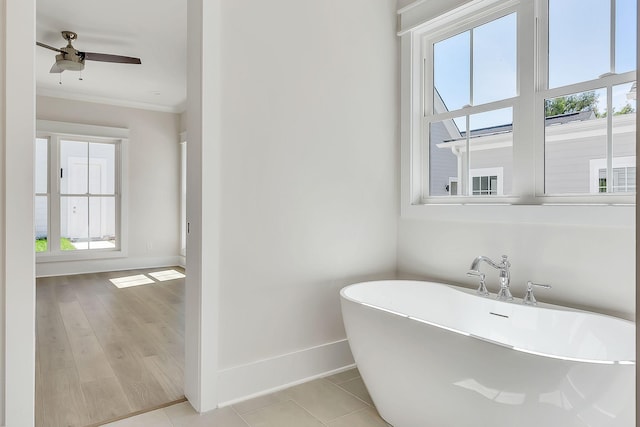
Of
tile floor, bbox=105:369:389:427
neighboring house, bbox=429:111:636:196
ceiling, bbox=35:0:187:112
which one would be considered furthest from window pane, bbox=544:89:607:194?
ceiling, bbox=35:0:187:112

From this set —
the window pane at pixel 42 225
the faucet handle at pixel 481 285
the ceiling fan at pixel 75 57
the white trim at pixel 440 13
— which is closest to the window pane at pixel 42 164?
the window pane at pixel 42 225

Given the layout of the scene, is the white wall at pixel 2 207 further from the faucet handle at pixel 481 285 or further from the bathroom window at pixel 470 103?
the bathroom window at pixel 470 103

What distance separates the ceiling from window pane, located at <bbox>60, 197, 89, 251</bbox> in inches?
60.0

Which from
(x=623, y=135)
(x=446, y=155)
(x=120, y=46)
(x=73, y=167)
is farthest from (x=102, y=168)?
(x=623, y=135)

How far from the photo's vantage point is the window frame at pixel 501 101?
215cm

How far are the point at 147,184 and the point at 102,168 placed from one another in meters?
0.68

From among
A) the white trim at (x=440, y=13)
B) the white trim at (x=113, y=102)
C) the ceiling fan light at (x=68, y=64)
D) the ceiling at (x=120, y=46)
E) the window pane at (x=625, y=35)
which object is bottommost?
the window pane at (x=625, y=35)

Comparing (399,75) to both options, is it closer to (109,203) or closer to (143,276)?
(143,276)

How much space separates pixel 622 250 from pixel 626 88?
77 centimetres

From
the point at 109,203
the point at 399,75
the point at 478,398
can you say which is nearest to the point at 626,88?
the point at 399,75

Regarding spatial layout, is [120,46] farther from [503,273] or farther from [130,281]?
[503,273]

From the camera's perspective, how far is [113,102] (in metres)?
6.03

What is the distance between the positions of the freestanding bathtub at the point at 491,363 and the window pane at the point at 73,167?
531 centimetres

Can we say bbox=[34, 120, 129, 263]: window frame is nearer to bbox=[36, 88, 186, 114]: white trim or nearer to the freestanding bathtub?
bbox=[36, 88, 186, 114]: white trim
